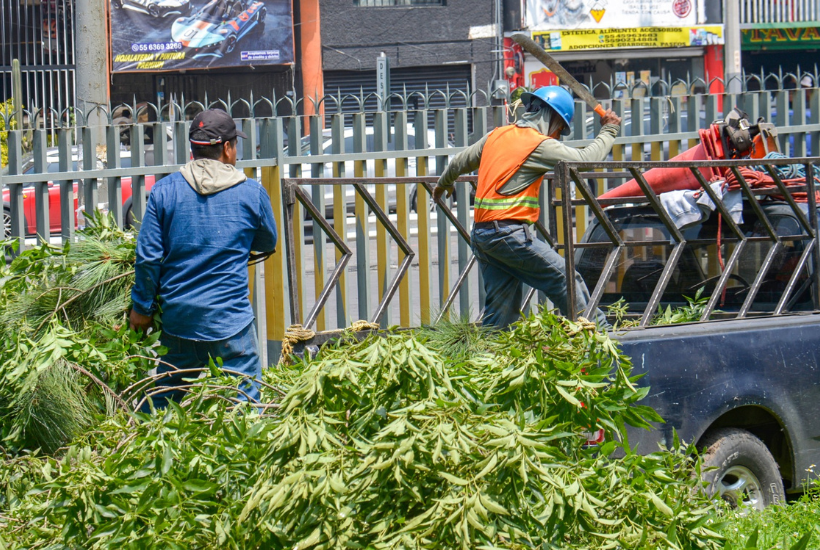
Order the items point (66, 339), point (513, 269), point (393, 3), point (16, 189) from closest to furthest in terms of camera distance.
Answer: point (66, 339), point (513, 269), point (16, 189), point (393, 3)

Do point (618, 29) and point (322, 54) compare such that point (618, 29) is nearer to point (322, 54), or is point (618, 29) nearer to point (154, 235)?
point (322, 54)

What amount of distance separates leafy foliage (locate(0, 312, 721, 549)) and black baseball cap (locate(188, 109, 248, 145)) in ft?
5.35

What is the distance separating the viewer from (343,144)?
5980mm

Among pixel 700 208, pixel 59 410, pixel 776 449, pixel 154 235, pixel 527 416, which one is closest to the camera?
pixel 527 416

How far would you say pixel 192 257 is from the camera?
4.05m

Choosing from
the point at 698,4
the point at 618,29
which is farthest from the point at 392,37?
the point at 698,4

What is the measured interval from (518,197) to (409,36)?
18173 mm

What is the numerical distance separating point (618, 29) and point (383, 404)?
20.9 m

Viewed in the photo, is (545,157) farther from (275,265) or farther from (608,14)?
(608,14)

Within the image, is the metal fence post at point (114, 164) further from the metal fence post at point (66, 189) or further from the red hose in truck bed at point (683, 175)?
the red hose in truck bed at point (683, 175)

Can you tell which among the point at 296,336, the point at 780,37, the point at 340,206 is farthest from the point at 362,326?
the point at 780,37

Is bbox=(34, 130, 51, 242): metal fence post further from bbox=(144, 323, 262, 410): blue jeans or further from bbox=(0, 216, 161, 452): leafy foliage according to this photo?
bbox=(144, 323, 262, 410): blue jeans

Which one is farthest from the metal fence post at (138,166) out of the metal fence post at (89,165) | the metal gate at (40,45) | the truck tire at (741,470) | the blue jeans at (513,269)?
the metal gate at (40,45)

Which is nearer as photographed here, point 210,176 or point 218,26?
point 210,176
